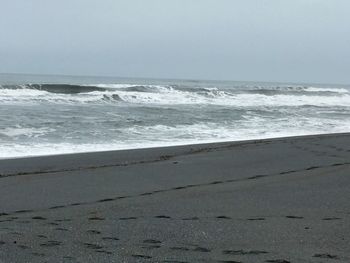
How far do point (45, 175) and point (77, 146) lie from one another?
384 centimetres

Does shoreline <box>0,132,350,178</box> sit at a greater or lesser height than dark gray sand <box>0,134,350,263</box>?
lesser

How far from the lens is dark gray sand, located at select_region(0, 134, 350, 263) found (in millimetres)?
3557

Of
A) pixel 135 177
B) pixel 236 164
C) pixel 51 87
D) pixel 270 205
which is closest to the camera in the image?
pixel 270 205

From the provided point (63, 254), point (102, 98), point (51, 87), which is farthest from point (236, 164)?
point (51, 87)

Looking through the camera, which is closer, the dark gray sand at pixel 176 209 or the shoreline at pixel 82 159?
the dark gray sand at pixel 176 209

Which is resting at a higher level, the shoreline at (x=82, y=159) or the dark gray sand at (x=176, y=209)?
the dark gray sand at (x=176, y=209)

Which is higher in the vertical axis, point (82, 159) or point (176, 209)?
point (176, 209)

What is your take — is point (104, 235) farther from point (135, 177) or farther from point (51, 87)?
point (51, 87)

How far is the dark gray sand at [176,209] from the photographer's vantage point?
3.56 metres

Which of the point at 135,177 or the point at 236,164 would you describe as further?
the point at 236,164

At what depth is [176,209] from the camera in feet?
16.1

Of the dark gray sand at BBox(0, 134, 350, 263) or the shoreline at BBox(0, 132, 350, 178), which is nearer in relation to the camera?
the dark gray sand at BBox(0, 134, 350, 263)

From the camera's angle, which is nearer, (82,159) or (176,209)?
(176,209)

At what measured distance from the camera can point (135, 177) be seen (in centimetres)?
704
